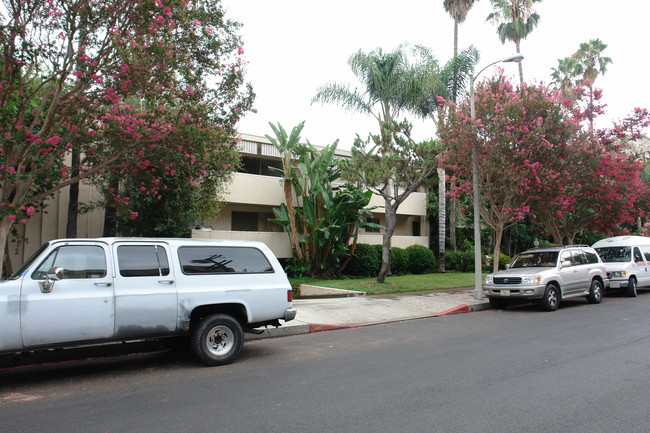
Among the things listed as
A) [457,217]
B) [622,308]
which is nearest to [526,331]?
[622,308]

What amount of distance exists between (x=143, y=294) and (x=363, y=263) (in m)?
16.0

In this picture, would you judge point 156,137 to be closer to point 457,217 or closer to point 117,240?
point 117,240

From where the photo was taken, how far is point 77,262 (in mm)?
6492

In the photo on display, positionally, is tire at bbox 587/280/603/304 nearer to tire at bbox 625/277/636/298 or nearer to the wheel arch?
tire at bbox 625/277/636/298

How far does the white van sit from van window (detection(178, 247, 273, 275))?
47.2 ft

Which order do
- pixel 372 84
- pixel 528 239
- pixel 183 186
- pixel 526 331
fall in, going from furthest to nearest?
pixel 528 239 < pixel 372 84 < pixel 183 186 < pixel 526 331

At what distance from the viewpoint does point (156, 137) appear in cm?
1050

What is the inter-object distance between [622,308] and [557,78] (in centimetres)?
2326

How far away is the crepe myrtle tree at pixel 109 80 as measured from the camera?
9.02m

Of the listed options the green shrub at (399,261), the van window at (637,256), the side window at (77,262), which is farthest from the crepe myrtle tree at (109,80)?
the van window at (637,256)

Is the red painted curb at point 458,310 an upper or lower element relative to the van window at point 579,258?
lower

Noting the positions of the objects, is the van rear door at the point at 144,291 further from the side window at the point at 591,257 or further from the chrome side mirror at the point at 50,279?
the side window at the point at 591,257

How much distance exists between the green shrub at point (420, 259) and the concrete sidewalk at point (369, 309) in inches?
283

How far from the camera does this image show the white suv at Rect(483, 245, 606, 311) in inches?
519
